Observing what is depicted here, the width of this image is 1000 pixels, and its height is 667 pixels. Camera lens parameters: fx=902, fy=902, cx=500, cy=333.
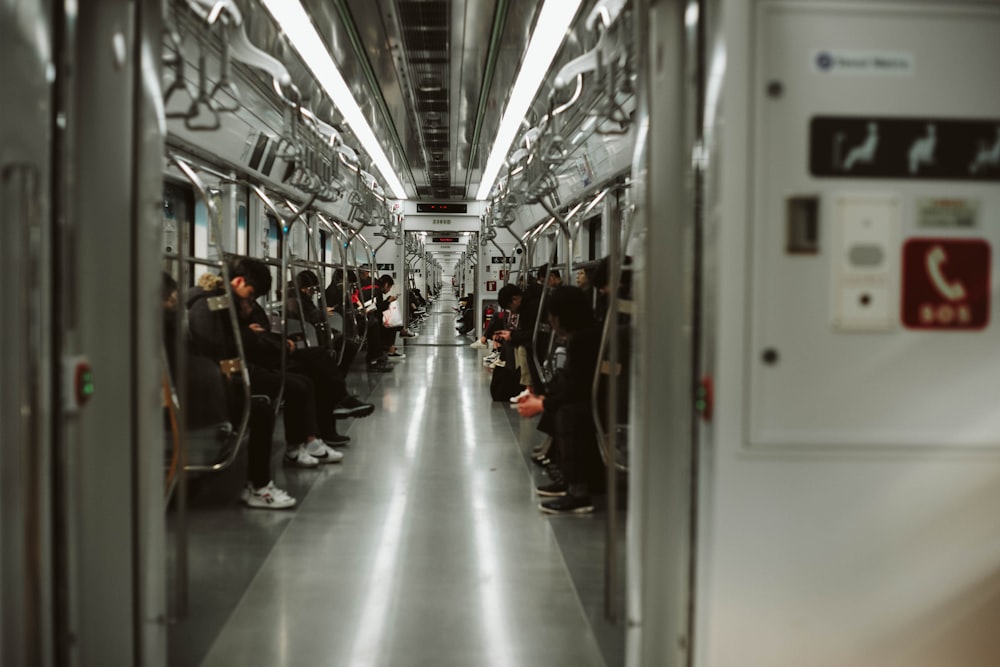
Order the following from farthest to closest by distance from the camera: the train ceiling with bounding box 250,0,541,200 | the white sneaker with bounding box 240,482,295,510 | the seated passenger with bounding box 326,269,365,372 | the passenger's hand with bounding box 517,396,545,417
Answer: the seated passenger with bounding box 326,269,365,372 < the train ceiling with bounding box 250,0,541,200 < the white sneaker with bounding box 240,482,295,510 < the passenger's hand with bounding box 517,396,545,417

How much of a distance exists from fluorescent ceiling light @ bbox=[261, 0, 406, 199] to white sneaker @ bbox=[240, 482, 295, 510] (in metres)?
2.89

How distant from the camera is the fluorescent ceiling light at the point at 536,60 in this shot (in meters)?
5.36

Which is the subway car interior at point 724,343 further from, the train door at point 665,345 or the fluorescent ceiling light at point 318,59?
the fluorescent ceiling light at point 318,59

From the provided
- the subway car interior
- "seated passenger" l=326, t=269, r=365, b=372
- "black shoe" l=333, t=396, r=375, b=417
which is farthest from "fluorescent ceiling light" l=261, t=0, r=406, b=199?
"black shoe" l=333, t=396, r=375, b=417

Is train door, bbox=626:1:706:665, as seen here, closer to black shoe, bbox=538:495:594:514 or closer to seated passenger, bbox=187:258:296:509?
black shoe, bbox=538:495:594:514

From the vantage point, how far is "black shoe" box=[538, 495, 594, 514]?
17.6ft

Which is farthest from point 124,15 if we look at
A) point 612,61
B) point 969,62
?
point 969,62

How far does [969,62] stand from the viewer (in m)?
2.26

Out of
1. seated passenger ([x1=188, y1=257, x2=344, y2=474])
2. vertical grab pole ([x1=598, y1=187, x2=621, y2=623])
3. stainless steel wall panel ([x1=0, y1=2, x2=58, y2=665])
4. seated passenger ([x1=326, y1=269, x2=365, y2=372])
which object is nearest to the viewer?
stainless steel wall panel ([x1=0, y1=2, x2=58, y2=665])

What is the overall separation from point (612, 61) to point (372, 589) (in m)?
2.45

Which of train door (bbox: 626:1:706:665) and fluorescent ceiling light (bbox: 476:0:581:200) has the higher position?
fluorescent ceiling light (bbox: 476:0:581:200)

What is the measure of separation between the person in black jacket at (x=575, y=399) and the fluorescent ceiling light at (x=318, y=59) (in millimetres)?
2394

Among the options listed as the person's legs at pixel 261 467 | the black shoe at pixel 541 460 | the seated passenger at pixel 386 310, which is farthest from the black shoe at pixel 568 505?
the seated passenger at pixel 386 310

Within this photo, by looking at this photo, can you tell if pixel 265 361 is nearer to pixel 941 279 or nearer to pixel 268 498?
pixel 268 498
